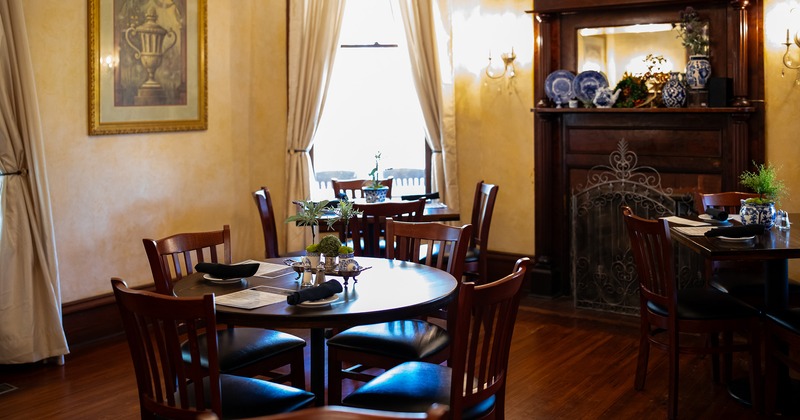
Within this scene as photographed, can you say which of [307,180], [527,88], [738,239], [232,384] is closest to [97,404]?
[232,384]

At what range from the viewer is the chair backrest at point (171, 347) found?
2609 mm

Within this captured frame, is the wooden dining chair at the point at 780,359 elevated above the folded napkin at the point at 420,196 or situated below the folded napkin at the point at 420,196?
below

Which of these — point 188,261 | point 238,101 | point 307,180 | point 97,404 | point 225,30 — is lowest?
point 97,404

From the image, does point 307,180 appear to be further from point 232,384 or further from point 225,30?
point 232,384

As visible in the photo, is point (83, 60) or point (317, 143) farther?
point (317, 143)

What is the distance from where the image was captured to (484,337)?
2.79m

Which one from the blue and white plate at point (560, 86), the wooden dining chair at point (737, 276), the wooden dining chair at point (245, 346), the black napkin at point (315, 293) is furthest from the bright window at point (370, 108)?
the black napkin at point (315, 293)

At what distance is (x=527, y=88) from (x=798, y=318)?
312cm

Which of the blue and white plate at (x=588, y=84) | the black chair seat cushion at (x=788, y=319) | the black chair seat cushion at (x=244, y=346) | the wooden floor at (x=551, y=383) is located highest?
the blue and white plate at (x=588, y=84)

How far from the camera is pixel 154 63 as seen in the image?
18.5 feet

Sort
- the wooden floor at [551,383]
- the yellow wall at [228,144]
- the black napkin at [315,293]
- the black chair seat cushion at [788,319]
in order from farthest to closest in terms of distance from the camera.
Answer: the yellow wall at [228,144] → the wooden floor at [551,383] → the black chair seat cushion at [788,319] → the black napkin at [315,293]

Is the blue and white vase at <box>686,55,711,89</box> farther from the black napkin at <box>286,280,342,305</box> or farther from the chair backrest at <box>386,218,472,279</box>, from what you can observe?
the black napkin at <box>286,280,342,305</box>

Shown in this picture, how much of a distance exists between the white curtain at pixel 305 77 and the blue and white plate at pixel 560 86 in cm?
169

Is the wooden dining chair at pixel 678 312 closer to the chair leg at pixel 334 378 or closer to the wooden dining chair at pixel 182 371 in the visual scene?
the chair leg at pixel 334 378
